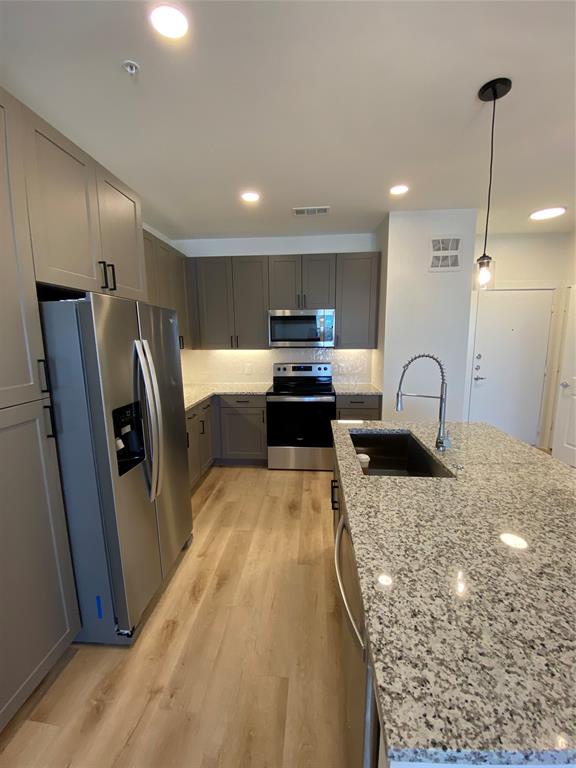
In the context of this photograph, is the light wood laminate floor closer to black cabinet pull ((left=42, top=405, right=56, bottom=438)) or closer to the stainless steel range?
black cabinet pull ((left=42, top=405, right=56, bottom=438))

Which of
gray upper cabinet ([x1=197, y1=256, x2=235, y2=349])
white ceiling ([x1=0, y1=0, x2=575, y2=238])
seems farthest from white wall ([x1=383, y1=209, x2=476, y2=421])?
gray upper cabinet ([x1=197, y1=256, x2=235, y2=349])

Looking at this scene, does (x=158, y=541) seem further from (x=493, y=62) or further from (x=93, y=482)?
(x=493, y=62)

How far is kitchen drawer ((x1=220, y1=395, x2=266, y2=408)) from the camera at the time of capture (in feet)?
11.3

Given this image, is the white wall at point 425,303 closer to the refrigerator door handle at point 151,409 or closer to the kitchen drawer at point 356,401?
the kitchen drawer at point 356,401

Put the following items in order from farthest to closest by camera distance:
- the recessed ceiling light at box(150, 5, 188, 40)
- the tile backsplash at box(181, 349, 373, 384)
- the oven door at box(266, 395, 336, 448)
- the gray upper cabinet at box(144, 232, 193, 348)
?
the tile backsplash at box(181, 349, 373, 384) < the oven door at box(266, 395, 336, 448) < the gray upper cabinet at box(144, 232, 193, 348) < the recessed ceiling light at box(150, 5, 188, 40)

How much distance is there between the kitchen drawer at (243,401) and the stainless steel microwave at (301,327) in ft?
2.12

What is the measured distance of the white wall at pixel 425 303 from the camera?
2.99 meters

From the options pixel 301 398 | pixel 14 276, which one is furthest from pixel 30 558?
pixel 301 398

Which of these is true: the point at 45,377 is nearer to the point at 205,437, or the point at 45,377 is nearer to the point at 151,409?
the point at 151,409

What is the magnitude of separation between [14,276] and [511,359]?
15.3 ft

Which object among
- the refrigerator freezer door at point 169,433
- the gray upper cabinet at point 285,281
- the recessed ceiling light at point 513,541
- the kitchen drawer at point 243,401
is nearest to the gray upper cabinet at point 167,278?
the kitchen drawer at point 243,401

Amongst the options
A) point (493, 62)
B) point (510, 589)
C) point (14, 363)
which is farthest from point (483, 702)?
point (493, 62)

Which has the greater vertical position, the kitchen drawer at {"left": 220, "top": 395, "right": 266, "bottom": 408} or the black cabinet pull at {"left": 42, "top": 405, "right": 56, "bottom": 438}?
the black cabinet pull at {"left": 42, "top": 405, "right": 56, "bottom": 438}

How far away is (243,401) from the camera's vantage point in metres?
3.47
